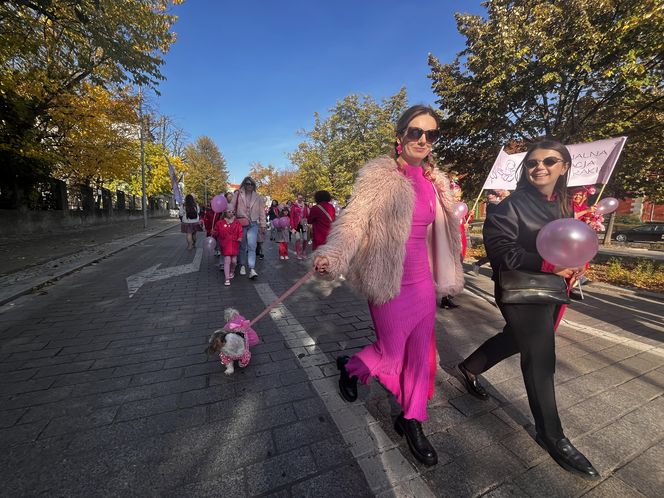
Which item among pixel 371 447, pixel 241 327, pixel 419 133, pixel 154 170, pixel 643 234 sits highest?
pixel 154 170

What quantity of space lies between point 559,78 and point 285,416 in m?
9.66

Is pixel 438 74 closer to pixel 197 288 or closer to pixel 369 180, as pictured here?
pixel 197 288

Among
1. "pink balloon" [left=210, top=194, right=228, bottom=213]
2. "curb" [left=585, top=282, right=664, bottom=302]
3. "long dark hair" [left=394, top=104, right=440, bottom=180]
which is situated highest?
"long dark hair" [left=394, top=104, right=440, bottom=180]

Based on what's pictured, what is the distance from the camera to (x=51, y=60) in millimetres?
11945

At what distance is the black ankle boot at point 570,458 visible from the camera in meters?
1.82

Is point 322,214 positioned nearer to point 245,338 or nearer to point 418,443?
point 245,338

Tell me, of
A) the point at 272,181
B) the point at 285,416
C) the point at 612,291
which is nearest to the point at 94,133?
the point at 285,416

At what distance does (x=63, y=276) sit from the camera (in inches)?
284

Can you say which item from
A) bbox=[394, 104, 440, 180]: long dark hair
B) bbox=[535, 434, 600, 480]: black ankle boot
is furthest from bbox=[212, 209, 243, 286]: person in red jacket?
bbox=[535, 434, 600, 480]: black ankle boot

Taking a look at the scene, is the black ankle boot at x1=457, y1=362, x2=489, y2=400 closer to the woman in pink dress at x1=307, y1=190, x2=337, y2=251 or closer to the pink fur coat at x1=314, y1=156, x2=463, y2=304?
the pink fur coat at x1=314, y1=156, x2=463, y2=304

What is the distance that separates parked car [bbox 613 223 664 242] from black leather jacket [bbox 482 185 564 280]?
79.8ft

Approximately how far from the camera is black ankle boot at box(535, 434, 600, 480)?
1817 mm

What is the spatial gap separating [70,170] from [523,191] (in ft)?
69.0

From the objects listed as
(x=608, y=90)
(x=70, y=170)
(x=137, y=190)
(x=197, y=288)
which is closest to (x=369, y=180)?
(x=197, y=288)
